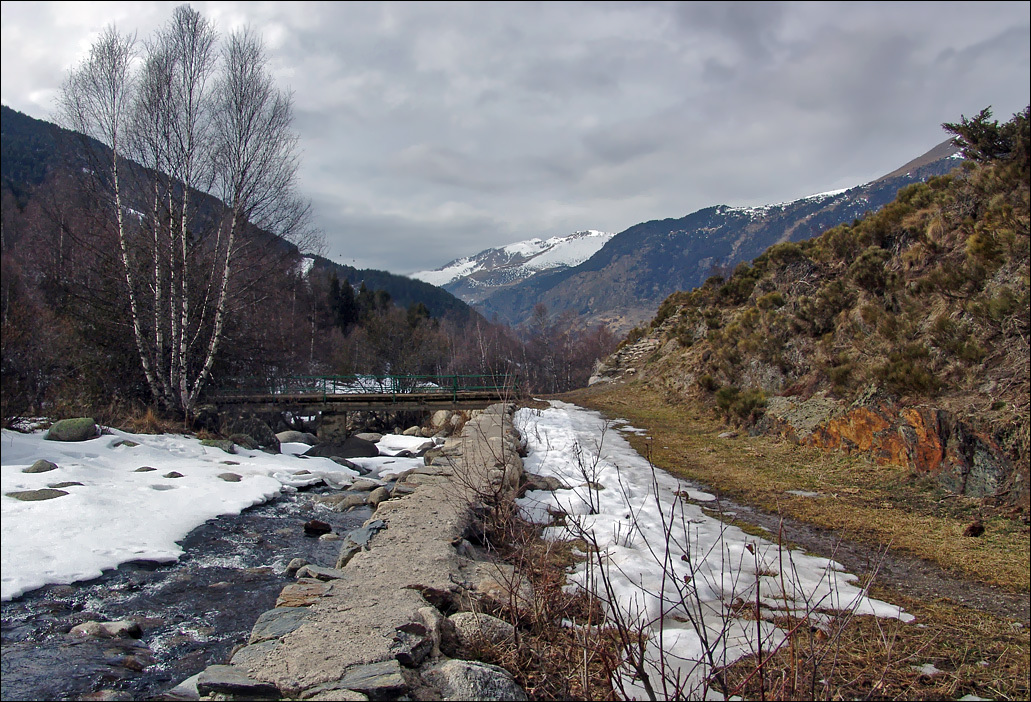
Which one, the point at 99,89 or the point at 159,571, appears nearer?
the point at 159,571

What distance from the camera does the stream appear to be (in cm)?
324

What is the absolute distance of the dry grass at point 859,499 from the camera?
4.64 m

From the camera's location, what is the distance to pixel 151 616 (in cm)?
408

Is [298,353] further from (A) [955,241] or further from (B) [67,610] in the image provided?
(A) [955,241]

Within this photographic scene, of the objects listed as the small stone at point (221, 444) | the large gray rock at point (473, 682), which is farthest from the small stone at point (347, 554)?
the small stone at point (221, 444)

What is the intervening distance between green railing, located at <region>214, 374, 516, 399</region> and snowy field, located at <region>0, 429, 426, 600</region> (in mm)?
5832

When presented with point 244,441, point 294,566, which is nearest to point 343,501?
point 294,566

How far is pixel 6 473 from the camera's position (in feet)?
20.1

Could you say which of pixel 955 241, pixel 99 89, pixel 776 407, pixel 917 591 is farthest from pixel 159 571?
pixel 955 241

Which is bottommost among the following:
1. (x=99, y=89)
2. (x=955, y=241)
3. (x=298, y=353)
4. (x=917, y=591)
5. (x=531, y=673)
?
(x=917, y=591)

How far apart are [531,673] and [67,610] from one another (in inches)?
160

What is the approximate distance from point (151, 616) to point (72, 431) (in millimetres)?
5869

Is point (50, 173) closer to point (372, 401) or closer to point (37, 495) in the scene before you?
point (372, 401)

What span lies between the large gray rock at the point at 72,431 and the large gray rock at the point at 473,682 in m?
8.72
